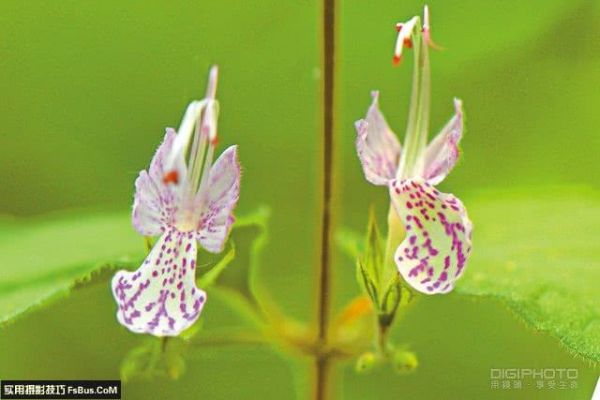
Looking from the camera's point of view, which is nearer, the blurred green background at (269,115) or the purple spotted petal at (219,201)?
the purple spotted petal at (219,201)

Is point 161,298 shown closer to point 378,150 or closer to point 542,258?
point 378,150

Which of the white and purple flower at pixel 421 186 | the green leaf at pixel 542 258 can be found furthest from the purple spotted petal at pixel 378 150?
the green leaf at pixel 542 258

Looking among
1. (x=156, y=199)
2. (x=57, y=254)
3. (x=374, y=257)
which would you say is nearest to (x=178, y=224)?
(x=156, y=199)

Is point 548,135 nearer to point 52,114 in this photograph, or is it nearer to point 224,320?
point 224,320

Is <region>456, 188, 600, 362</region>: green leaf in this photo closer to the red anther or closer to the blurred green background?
the blurred green background

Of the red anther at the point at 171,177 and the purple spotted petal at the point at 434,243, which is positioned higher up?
the red anther at the point at 171,177

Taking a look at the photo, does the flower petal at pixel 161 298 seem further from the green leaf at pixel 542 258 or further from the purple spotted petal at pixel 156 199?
the green leaf at pixel 542 258
